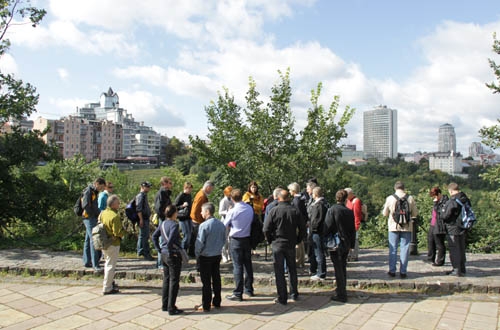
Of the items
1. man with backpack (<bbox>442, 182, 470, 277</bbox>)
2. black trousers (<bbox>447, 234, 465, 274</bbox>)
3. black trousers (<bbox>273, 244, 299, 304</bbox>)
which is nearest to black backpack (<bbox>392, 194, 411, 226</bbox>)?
man with backpack (<bbox>442, 182, 470, 277</bbox>)

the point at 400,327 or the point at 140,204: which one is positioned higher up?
the point at 140,204

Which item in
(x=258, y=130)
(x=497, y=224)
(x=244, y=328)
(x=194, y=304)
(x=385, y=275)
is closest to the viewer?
(x=244, y=328)

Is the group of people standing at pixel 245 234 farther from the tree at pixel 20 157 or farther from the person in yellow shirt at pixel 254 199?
the tree at pixel 20 157

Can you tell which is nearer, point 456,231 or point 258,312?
point 258,312

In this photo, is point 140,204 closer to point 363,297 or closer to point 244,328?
point 244,328

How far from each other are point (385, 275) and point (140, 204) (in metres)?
4.86

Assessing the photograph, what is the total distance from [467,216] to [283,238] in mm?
3533

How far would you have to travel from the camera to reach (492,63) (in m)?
10.0

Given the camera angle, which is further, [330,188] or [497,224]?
[330,188]

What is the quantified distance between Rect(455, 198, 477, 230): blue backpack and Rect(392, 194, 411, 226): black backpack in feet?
3.26

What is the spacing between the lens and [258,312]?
512cm

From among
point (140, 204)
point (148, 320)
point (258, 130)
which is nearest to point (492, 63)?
point (258, 130)

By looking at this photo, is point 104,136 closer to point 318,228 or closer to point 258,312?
point 318,228

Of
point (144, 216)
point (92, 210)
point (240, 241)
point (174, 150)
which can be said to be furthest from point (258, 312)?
point (174, 150)
